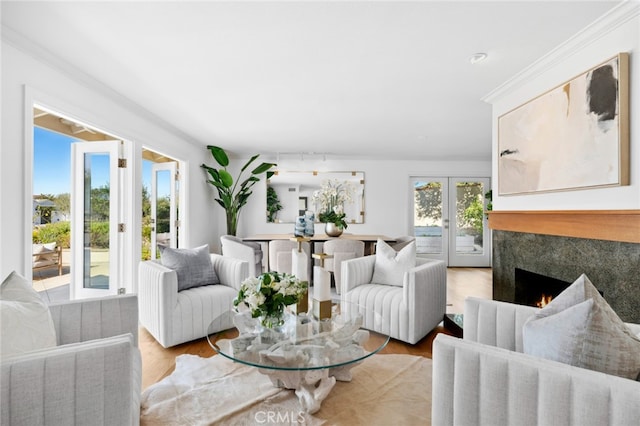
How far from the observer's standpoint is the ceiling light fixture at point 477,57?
7.11ft

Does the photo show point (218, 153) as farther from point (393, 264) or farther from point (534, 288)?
point (534, 288)

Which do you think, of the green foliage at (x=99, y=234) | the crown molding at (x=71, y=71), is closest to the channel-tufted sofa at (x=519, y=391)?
the crown molding at (x=71, y=71)

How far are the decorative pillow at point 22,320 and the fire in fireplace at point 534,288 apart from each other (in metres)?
3.25

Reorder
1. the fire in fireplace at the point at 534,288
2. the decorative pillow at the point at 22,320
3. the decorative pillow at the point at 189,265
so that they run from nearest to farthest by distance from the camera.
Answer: the decorative pillow at the point at 22,320 < the fire in fireplace at the point at 534,288 < the decorative pillow at the point at 189,265

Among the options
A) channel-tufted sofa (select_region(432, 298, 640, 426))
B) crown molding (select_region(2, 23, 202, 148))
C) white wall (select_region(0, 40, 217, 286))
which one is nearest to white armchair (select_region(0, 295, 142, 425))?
channel-tufted sofa (select_region(432, 298, 640, 426))

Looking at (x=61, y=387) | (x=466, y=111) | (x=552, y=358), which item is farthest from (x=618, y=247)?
(x=61, y=387)

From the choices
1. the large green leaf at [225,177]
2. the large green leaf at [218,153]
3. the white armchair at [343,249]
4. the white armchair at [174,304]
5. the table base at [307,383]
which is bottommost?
the table base at [307,383]

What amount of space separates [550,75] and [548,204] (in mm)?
1007

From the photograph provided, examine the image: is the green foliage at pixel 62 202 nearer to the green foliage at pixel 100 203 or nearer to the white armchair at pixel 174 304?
the green foliage at pixel 100 203

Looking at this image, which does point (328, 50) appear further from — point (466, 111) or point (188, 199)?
point (188, 199)

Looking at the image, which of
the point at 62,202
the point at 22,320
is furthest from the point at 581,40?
the point at 62,202

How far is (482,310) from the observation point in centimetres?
168

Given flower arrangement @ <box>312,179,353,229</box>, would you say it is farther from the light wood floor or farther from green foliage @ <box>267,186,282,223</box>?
the light wood floor

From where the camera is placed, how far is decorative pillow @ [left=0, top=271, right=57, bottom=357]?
3.65 feet
